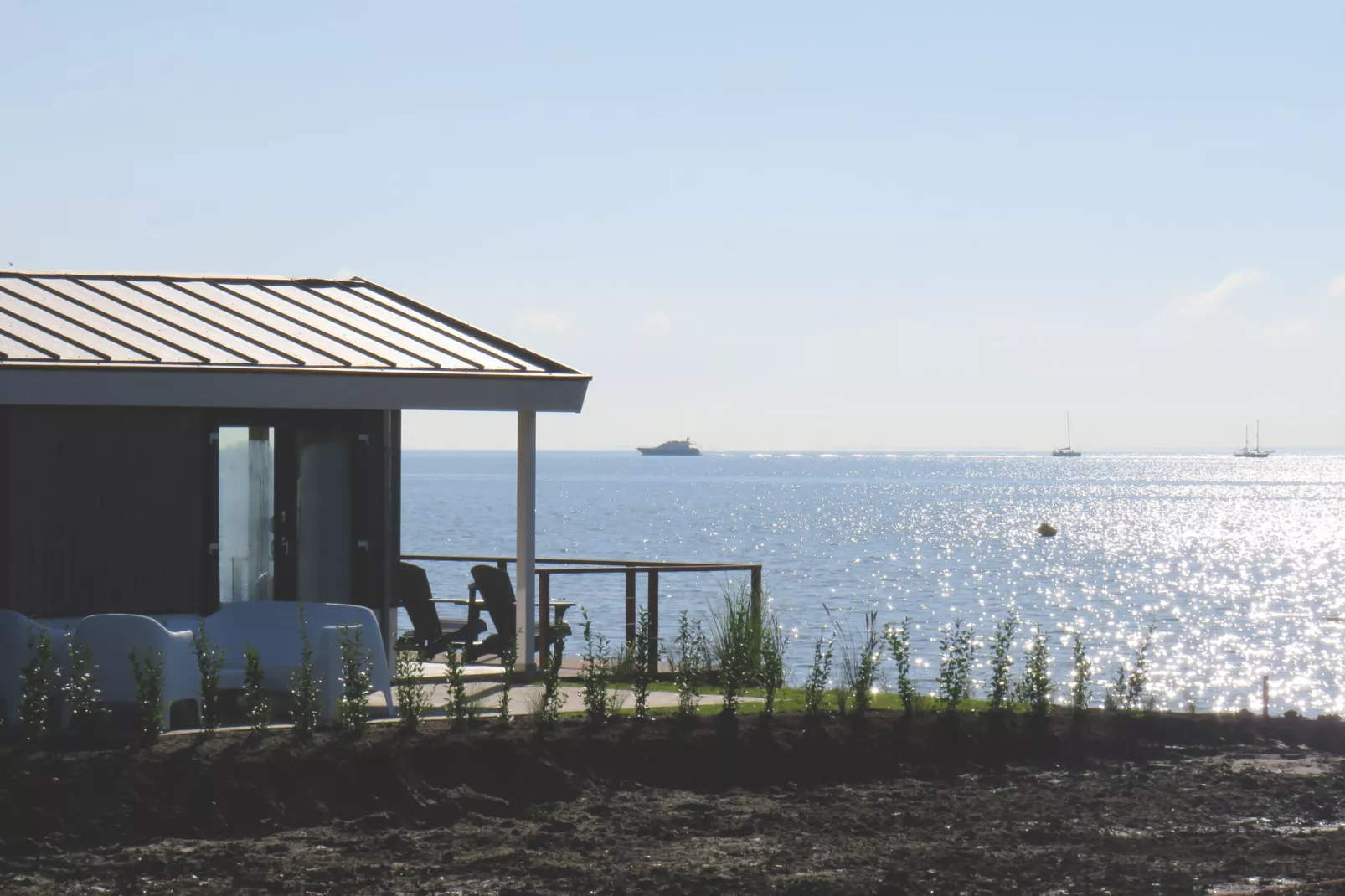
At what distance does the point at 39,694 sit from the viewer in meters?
7.66

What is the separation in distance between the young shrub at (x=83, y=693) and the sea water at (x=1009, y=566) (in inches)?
213

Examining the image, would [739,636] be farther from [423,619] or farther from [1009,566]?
[1009,566]

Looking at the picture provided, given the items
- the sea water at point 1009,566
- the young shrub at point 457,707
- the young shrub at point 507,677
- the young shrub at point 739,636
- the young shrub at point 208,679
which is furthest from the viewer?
the sea water at point 1009,566

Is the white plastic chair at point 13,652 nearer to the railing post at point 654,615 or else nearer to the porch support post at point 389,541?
the porch support post at point 389,541

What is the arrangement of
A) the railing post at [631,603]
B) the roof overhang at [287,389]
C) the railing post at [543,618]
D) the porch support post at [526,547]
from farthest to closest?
the railing post at [631,603] → the railing post at [543,618] → the porch support post at [526,547] → the roof overhang at [287,389]

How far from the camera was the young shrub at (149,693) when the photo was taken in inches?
300

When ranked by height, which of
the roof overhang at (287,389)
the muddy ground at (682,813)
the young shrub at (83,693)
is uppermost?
the roof overhang at (287,389)

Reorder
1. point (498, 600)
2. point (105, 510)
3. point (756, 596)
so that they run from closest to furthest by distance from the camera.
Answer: point (105, 510) < point (756, 596) < point (498, 600)

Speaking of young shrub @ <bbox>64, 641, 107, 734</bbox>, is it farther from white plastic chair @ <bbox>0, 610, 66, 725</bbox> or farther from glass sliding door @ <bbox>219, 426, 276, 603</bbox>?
glass sliding door @ <bbox>219, 426, 276, 603</bbox>

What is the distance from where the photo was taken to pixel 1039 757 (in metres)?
8.45

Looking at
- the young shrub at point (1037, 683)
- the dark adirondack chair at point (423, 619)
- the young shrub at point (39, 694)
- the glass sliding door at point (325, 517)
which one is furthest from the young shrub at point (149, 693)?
the young shrub at point (1037, 683)

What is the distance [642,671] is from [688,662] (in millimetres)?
1935

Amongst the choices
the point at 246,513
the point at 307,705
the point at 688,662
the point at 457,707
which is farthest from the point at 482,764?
the point at 246,513

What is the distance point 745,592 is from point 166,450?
4413 mm
